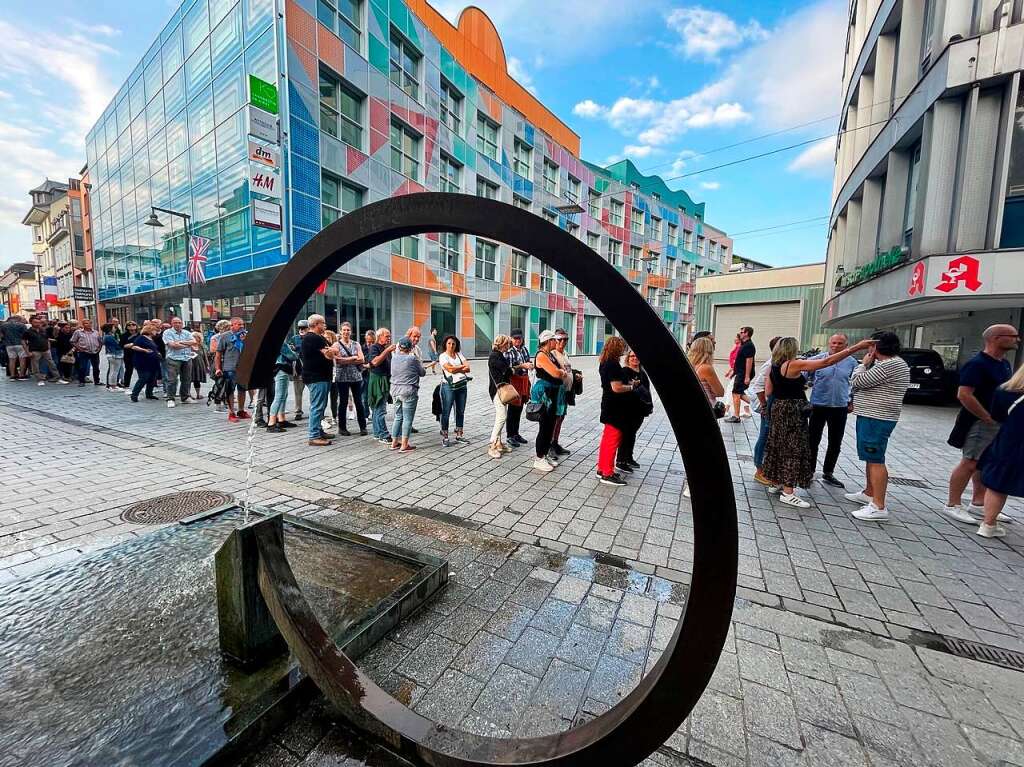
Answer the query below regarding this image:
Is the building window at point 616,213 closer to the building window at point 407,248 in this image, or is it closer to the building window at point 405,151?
the building window at point 405,151

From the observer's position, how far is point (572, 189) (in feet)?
114

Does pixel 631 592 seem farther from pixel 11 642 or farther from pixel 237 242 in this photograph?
pixel 237 242

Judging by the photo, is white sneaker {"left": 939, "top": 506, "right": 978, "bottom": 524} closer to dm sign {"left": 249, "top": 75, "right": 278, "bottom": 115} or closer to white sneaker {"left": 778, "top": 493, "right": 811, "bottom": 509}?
white sneaker {"left": 778, "top": 493, "right": 811, "bottom": 509}

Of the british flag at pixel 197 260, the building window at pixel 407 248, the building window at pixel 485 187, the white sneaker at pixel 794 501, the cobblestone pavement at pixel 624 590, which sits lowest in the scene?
the cobblestone pavement at pixel 624 590

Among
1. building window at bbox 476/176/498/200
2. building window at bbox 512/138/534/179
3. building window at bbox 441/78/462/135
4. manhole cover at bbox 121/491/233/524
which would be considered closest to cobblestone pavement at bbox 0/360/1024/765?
manhole cover at bbox 121/491/233/524

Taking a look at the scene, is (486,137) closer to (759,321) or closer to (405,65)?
(405,65)

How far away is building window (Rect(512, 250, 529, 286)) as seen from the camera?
2870cm

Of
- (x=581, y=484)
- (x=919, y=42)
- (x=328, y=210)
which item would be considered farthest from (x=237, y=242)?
(x=919, y=42)

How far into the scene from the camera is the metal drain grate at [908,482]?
5.54 metres

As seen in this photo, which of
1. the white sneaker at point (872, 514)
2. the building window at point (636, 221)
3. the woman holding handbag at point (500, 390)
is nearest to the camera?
the white sneaker at point (872, 514)

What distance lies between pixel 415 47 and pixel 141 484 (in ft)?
73.8

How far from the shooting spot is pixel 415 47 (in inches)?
792

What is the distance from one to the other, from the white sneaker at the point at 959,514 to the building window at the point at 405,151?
827 inches

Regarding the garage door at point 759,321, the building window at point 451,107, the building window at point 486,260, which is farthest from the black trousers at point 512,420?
the garage door at point 759,321
